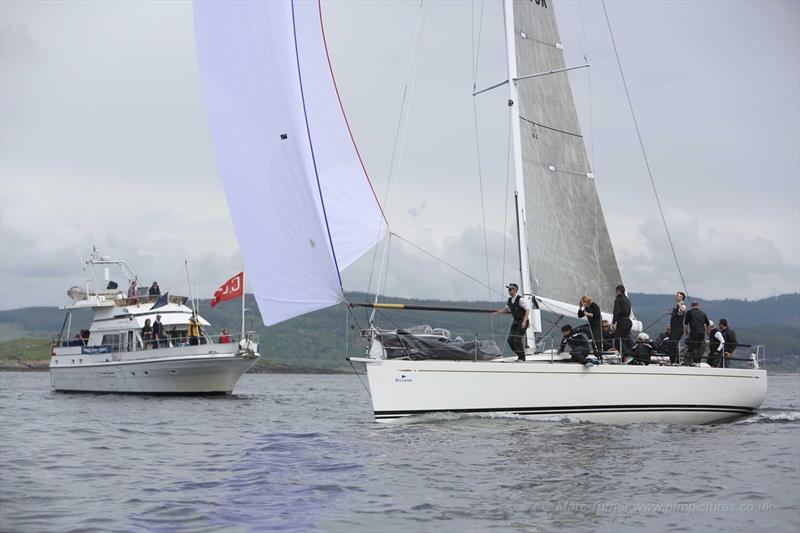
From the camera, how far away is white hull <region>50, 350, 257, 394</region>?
36166 millimetres

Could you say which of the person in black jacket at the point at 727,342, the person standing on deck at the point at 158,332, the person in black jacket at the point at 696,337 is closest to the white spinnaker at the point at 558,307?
the person in black jacket at the point at 696,337

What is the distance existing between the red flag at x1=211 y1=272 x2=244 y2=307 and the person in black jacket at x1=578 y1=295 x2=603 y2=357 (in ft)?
58.3

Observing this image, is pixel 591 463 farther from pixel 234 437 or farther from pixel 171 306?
pixel 171 306

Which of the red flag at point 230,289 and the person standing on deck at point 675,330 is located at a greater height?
the red flag at point 230,289

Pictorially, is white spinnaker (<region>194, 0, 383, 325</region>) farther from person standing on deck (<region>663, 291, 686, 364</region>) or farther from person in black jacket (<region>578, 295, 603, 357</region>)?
person standing on deck (<region>663, 291, 686, 364</region>)

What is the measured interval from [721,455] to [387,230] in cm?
734

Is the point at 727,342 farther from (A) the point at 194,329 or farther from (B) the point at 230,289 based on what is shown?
(A) the point at 194,329

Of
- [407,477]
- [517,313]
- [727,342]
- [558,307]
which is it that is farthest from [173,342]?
[407,477]

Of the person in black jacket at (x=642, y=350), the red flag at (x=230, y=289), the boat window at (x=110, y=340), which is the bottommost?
the person in black jacket at (x=642, y=350)

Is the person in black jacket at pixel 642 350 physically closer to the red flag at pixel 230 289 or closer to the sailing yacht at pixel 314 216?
the sailing yacht at pixel 314 216

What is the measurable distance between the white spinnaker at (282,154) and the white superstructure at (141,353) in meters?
18.9

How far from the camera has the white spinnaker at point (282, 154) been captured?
1756 cm

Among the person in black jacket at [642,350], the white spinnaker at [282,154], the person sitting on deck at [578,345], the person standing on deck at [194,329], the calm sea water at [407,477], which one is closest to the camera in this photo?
the calm sea water at [407,477]

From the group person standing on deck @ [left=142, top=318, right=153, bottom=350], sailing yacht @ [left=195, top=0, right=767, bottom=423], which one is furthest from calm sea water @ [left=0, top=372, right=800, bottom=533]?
person standing on deck @ [left=142, top=318, right=153, bottom=350]
